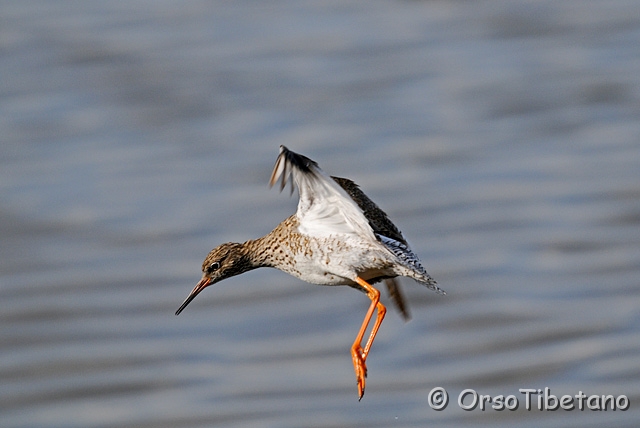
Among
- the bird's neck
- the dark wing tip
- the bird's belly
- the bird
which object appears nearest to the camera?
the dark wing tip

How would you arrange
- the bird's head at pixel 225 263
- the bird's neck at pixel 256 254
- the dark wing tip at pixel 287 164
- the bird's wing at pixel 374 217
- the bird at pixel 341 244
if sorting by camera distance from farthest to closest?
the bird's head at pixel 225 263, the bird's neck at pixel 256 254, the bird's wing at pixel 374 217, the bird at pixel 341 244, the dark wing tip at pixel 287 164

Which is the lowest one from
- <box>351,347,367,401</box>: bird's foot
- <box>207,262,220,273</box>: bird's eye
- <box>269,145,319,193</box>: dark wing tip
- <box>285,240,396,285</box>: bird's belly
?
<box>351,347,367,401</box>: bird's foot

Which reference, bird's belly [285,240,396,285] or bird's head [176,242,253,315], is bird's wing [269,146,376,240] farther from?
bird's head [176,242,253,315]

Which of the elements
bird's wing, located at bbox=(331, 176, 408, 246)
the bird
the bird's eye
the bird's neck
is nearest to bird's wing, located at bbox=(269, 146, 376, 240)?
the bird

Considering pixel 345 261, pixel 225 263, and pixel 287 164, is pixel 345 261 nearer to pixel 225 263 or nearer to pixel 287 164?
pixel 287 164

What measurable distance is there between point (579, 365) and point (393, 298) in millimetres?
7525

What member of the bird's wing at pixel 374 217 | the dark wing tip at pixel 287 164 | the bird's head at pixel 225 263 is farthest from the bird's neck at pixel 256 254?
the dark wing tip at pixel 287 164

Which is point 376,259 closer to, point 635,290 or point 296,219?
point 296,219

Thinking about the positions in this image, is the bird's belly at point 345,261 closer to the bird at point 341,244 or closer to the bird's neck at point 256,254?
the bird at point 341,244

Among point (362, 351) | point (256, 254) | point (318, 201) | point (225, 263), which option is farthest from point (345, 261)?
point (225, 263)

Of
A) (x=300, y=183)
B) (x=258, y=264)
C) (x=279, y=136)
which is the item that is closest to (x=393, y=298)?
(x=258, y=264)

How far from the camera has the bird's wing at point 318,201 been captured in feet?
33.4

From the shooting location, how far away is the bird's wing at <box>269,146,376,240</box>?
10.2 m

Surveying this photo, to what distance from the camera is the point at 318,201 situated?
10969mm
